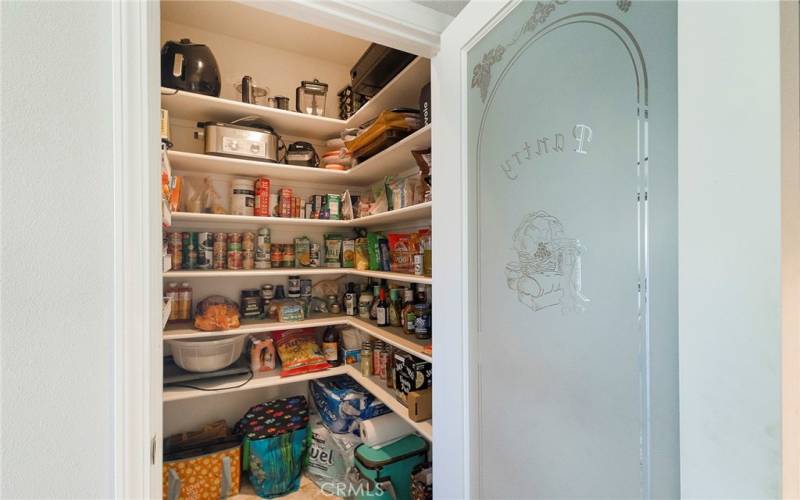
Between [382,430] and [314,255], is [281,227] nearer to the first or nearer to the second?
[314,255]

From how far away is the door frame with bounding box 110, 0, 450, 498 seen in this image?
62cm

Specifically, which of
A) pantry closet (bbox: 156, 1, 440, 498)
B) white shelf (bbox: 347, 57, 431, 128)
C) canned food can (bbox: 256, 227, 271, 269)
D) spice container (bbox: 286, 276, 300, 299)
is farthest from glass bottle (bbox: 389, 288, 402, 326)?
white shelf (bbox: 347, 57, 431, 128)

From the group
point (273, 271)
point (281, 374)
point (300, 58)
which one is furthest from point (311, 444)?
point (300, 58)

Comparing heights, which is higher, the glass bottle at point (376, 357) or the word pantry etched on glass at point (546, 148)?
the word pantry etched on glass at point (546, 148)

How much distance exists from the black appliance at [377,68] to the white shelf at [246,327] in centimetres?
139

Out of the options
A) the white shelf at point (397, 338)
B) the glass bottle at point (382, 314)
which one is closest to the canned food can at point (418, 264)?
the white shelf at point (397, 338)

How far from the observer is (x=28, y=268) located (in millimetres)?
564

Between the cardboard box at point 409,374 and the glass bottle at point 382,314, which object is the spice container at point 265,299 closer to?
the glass bottle at point 382,314

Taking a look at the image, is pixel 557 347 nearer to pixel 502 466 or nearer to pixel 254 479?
pixel 502 466

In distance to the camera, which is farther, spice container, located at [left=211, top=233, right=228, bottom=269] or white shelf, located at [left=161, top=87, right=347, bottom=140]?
spice container, located at [left=211, top=233, right=228, bottom=269]

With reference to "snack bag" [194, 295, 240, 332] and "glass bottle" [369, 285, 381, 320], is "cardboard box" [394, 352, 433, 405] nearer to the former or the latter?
"glass bottle" [369, 285, 381, 320]

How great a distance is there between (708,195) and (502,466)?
0.73m

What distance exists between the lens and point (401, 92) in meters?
1.57

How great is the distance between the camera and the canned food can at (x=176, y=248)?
66.0 inches
